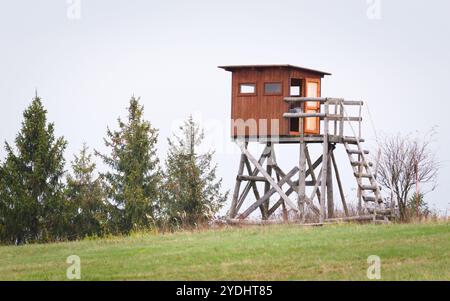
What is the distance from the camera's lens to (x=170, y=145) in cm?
5881

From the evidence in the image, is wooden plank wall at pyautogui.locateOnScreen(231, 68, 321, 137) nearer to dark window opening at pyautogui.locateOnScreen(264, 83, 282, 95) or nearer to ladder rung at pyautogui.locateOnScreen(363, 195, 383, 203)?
dark window opening at pyautogui.locateOnScreen(264, 83, 282, 95)

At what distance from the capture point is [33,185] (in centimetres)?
5216

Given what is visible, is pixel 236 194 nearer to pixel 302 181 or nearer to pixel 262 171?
pixel 262 171

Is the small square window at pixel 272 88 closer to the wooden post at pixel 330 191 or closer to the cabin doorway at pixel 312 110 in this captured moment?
the cabin doorway at pixel 312 110

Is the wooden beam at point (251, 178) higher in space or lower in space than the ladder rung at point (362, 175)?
lower

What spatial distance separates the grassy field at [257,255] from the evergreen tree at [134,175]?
18.7 meters

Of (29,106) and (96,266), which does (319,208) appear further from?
(29,106)

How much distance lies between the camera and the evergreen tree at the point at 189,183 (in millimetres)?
52438

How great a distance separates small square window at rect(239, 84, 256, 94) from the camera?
1553 inches

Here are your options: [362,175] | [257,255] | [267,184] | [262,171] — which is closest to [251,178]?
[267,184]

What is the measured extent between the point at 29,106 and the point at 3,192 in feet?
14.6

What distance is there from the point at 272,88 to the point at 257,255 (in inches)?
504

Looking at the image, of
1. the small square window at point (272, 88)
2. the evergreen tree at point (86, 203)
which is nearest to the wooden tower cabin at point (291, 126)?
the small square window at point (272, 88)
